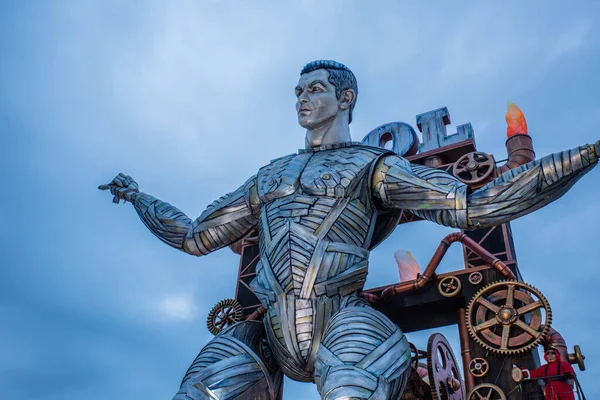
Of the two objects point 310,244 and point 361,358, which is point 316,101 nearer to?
point 310,244

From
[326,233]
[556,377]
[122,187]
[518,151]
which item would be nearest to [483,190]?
[326,233]

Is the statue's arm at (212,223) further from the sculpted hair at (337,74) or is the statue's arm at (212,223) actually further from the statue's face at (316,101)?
the sculpted hair at (337,74)

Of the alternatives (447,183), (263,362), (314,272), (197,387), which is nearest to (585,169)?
(447,183)

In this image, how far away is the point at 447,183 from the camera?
3.86 metres

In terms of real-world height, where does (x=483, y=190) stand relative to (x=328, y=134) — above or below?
below

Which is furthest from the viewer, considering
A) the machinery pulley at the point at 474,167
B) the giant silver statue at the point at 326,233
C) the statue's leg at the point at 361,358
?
the machinery pulley at the point at 474,167

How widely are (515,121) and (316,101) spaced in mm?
2173

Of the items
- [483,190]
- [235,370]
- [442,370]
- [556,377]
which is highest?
[483,190]

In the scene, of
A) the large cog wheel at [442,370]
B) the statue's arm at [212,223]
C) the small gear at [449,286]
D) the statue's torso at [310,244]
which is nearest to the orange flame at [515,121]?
the small gear at [449,286]

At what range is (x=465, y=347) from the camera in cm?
502

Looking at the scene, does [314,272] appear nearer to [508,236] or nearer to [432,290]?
[432,290]

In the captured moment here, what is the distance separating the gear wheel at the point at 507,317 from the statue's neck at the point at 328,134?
54.6 inches

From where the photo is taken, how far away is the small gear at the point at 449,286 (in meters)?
5.21

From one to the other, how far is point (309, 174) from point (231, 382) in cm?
117
